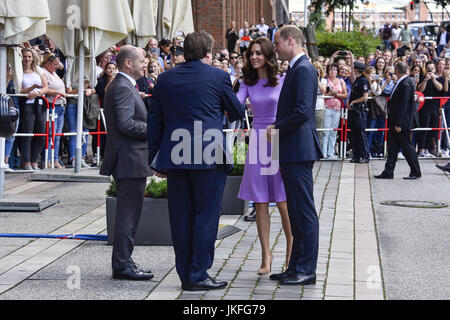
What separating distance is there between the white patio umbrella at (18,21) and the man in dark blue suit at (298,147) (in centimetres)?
465

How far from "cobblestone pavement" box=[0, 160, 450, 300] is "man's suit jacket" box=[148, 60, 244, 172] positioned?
100 centimetres

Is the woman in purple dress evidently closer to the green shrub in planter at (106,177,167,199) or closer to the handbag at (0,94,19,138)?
the green shrub in planter at (106,177,167,199)

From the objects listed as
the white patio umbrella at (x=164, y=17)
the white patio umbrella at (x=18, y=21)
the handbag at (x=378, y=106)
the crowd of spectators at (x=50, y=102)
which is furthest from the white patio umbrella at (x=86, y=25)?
the handbag at (x=378, y=106)

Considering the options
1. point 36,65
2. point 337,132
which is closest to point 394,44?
point 337,132

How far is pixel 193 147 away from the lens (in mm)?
6590

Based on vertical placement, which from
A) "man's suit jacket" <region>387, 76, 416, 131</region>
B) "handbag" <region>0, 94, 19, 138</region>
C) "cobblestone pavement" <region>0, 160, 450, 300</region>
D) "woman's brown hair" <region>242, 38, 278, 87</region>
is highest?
"woman's brown hair" <region>242, 38, 278, 87</region>

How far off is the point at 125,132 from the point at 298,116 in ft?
4.50

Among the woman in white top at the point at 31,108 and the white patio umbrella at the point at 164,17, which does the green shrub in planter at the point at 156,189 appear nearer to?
the white patio umbrella at the point at 164,17

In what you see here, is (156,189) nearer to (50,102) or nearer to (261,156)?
(261,156)

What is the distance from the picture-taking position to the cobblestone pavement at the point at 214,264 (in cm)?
668

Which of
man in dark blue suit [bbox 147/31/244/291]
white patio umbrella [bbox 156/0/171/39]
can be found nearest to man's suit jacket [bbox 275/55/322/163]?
man in dark blue suit [bbox 147/31/244/291]

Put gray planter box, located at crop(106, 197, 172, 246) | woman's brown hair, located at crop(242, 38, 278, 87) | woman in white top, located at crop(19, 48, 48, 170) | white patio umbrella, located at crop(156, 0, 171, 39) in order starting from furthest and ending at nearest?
1. woman in white top, located at crop(19, 48, 48, 170)
2. white patio umbrella, located at crop(156, 0, 171, 39)
3. gray planter box, located at crop(106, 197, 172, 246)
4. woman's brown hair, located at crop(242, 38, 278, 87)

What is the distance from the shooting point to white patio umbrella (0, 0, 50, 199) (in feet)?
35.0
